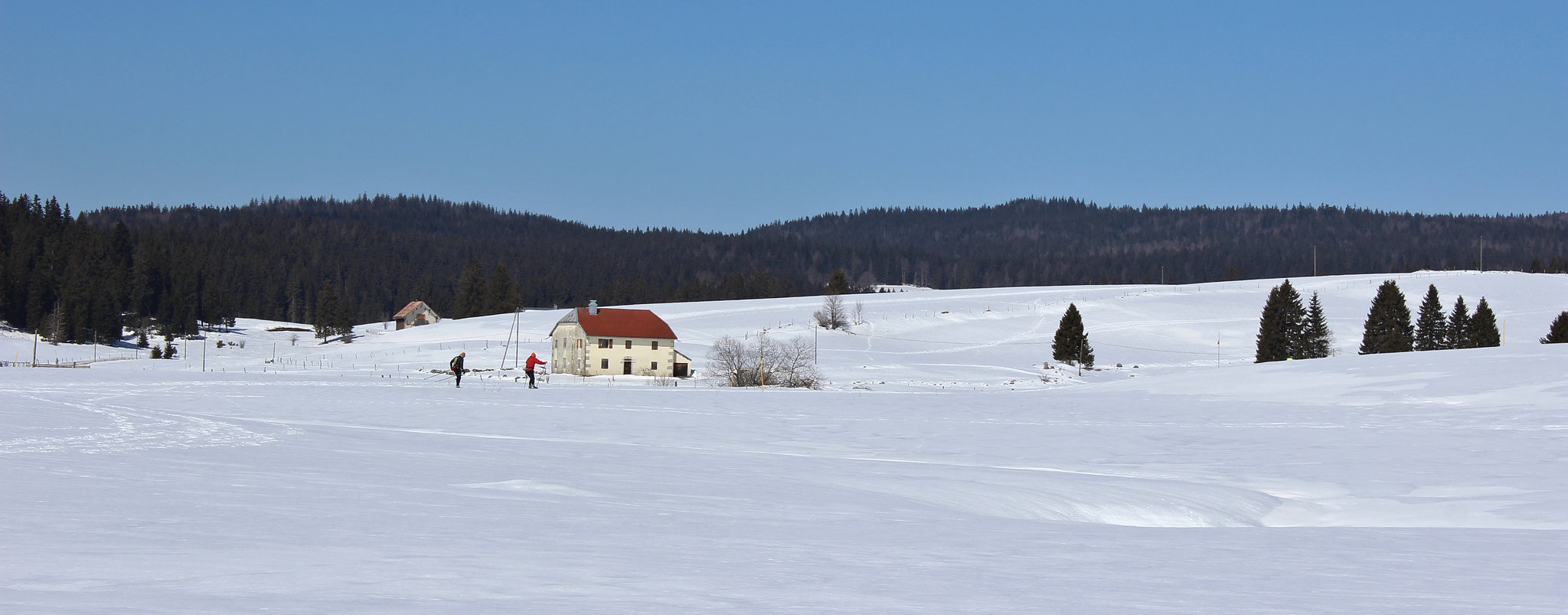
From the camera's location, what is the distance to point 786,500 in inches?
472

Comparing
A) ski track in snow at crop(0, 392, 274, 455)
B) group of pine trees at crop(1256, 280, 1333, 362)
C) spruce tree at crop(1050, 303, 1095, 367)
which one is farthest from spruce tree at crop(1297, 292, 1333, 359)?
ski track in snow at crop(0, 392, 274, 455)

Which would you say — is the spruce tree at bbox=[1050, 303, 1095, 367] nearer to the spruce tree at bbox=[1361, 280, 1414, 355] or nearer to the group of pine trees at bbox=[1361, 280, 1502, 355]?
the spruce tree at bbox=[1361, 280, 1414, 355]

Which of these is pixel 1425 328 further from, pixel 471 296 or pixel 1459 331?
pixel 471 296

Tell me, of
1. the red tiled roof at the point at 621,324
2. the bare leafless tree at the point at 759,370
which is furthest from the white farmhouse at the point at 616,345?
the bare leafless tree at the point at 759,370

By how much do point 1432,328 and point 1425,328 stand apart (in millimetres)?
459

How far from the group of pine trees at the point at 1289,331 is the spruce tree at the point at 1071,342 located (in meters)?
12.8

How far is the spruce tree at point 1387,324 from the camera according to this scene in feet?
257

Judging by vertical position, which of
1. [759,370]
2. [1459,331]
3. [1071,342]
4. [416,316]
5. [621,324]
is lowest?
[759,370]

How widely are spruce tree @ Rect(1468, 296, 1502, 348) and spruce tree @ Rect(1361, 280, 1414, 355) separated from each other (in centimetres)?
384

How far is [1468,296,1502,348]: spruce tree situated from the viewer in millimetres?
76125

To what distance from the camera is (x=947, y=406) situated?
34.3 meters

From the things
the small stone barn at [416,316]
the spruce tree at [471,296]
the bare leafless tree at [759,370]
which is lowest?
the bare leafless tree at [759,370]

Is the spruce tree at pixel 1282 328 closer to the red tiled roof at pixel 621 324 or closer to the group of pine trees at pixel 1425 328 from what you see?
the group of pine trees at pixel 1425 328

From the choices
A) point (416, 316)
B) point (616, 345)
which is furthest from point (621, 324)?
point (416, 316)
